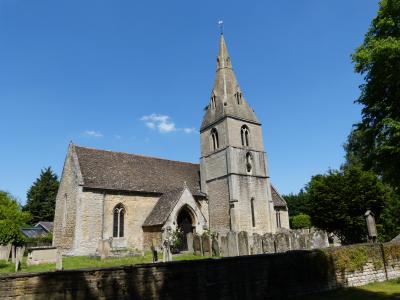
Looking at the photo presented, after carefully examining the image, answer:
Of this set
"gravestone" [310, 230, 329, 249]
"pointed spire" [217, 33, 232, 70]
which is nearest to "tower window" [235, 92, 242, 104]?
"pointed spire" [217, 33, 232, 70]

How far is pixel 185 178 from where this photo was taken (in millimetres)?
32188

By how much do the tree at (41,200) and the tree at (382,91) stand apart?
5345 cm

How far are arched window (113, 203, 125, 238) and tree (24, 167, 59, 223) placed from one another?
3679cm

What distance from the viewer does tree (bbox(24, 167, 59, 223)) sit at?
56406 mm

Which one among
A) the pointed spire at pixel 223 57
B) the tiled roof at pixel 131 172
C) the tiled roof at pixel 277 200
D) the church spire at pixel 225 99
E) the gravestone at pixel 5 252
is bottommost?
the gravestone at pixel 5 252

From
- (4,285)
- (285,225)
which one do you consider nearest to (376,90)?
(4,285)

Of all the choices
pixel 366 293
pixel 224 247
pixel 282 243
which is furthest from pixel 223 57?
pixel 366 293

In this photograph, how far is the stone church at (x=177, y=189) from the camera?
24516 millimetres

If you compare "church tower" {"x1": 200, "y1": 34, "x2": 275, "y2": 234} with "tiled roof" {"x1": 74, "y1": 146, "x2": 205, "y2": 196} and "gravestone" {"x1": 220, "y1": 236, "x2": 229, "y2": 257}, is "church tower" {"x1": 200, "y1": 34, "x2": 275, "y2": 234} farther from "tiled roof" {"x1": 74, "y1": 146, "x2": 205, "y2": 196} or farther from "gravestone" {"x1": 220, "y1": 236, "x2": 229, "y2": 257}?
"gravestone" {"x1": 220, "y1": 236, "x2": 229, "y2": 257}

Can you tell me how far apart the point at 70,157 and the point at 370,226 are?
71.7 feet

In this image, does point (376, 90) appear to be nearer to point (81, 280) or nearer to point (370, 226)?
point (370, 226)

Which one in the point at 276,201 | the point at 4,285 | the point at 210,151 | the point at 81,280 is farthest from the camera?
the point at 276,201

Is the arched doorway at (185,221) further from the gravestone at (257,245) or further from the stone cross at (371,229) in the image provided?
the stone cross at (371,229)

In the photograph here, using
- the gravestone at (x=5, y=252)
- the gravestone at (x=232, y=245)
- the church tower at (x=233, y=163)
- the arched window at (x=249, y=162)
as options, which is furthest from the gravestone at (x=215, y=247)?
the gravestone at (x=5, y=252)
